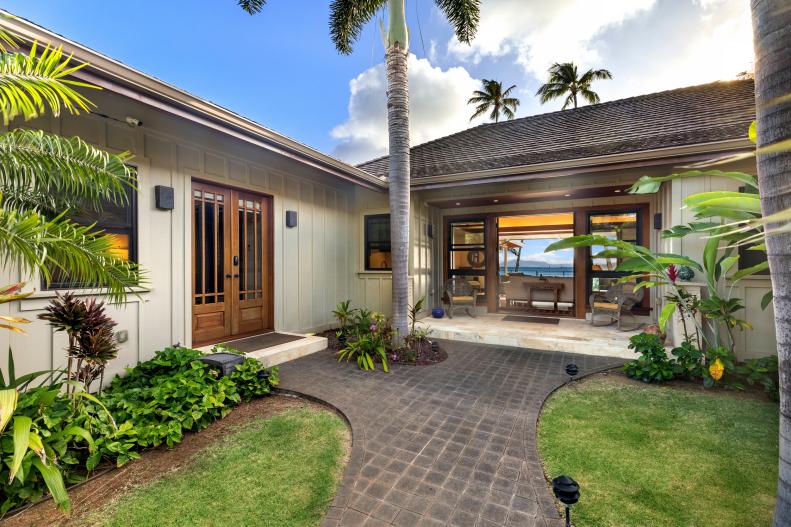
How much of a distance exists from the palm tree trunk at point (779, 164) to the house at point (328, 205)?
432 cm

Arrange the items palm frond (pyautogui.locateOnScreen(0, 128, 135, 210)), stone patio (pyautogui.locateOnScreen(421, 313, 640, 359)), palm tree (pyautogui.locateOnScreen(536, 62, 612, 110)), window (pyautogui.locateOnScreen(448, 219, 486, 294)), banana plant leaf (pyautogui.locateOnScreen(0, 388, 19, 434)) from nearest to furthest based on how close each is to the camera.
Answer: banana plant leaf (pyautogui.locateOnScreen(0, 388, 19, 434)), palm frond (pyautogui.locateOnScreen(0, 128, 135, 210)), stone patio (pyautogui.locateOnScreen(421, 313, 640, 359)), window (pyautogui.locateOnScreen(448, 219, 486, 294)), palm tree (pyautogui.locateOnScreen(536, 62, 612, 110))

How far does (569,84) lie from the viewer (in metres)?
20.8

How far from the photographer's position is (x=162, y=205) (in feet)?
13.9

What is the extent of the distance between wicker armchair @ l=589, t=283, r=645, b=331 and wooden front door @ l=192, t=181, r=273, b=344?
20.1ft

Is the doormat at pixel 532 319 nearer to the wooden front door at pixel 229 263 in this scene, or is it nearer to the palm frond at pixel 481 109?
the wooden front door at pixel 229 263

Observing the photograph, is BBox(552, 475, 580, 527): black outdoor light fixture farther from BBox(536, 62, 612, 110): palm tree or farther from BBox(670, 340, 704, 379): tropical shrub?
BBox(536, 62, 612, 110): palm tree

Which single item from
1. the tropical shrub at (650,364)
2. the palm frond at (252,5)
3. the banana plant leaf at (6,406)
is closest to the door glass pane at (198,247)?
the banana plant leaf at (6,406)

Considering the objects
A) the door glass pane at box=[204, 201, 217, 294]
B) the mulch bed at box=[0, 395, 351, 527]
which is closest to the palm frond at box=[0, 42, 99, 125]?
the mulch bed at box=[0, 395, 351, 527]

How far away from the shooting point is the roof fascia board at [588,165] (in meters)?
4.75

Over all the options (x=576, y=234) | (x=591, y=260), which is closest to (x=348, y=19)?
(x=576, y=234)

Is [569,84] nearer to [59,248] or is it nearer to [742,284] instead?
[742,284]

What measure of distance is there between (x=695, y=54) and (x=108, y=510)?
916 centimetres

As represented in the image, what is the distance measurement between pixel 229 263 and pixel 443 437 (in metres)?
4.13

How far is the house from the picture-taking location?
387 centimetres
